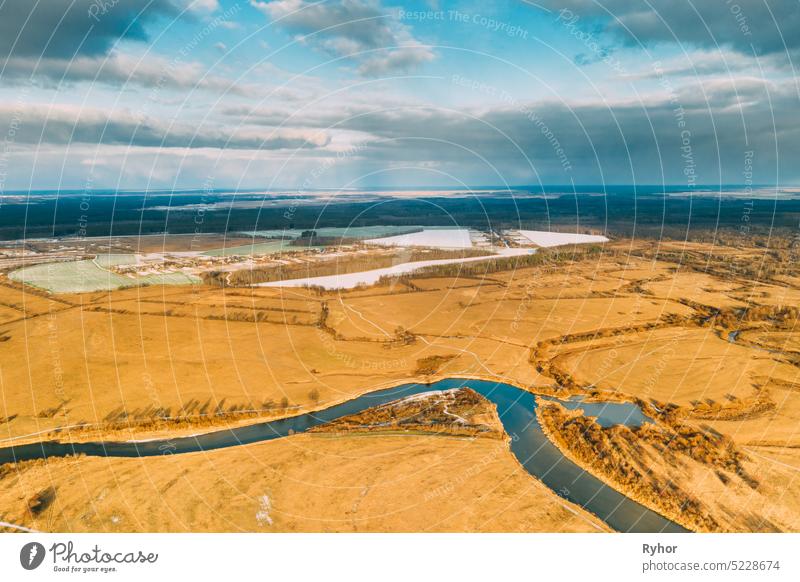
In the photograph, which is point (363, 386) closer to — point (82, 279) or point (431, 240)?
point (82, 279)

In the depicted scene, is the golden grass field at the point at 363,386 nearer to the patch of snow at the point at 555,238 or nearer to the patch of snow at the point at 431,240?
the patch of snow at the point at 431,240

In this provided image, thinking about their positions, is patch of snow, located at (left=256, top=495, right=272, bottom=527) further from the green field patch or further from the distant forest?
the distant forest

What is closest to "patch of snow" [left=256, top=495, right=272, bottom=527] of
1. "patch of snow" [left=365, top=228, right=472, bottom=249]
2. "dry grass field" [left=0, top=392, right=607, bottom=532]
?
"dry grass field" [left=0, top=392, right=607, bottom=532]

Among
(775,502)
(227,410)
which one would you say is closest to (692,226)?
(775,502)

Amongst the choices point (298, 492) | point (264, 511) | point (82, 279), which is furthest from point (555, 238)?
point (264, 511)

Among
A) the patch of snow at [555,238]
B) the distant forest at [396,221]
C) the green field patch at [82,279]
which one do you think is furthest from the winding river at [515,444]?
the distant forest at [396,221]
